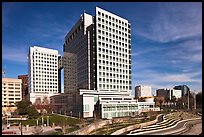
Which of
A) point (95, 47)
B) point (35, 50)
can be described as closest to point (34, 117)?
point (95, 47)

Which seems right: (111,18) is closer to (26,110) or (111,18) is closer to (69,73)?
(69,73)

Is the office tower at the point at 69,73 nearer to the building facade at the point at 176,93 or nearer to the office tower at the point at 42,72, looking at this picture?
the office tower at the point at 42,72

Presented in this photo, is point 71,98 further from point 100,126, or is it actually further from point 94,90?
point 100,126

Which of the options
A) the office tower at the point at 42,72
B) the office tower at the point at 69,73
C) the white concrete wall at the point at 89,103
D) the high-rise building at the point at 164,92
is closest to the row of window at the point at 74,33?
the office tower at the point at 69,73

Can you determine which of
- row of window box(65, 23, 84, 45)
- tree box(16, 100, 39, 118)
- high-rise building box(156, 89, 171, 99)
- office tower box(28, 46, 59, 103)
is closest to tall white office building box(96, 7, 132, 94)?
row of window box(65, 23, 84, 45)

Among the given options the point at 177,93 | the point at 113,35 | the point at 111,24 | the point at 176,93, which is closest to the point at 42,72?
the point at 113,35

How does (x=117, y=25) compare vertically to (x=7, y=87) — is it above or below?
above

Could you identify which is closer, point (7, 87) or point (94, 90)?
point (94, 90)

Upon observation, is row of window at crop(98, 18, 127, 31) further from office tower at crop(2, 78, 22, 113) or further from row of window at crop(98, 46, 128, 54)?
office tower at crop(2, 78, 22, 113)
